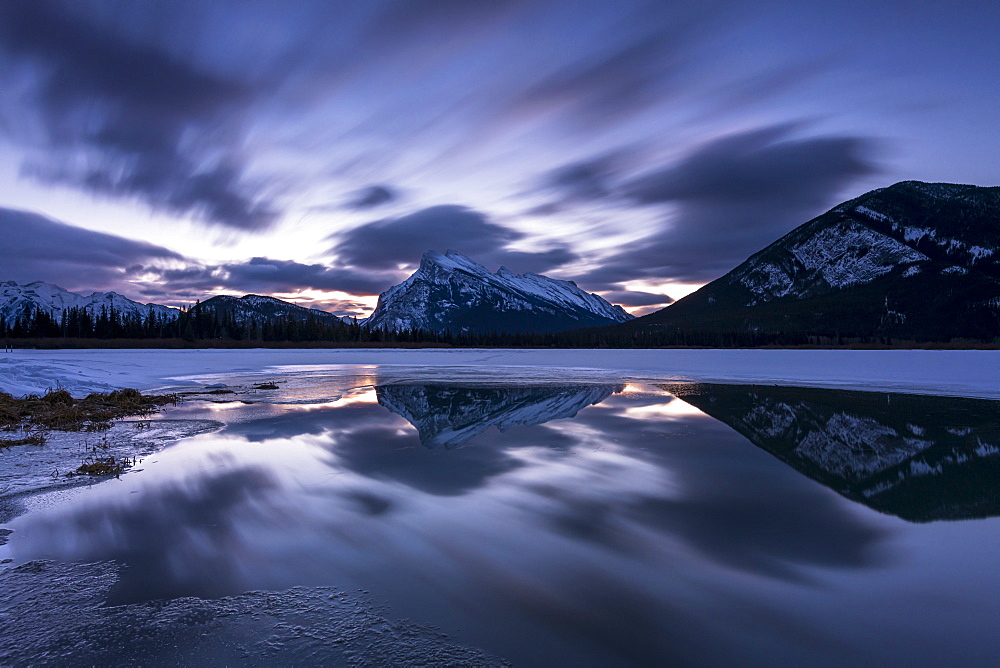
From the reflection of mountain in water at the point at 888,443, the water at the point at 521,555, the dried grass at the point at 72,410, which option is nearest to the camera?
the water at the point at 521,555

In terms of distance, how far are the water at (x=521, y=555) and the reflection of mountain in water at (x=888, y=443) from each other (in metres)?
0.13

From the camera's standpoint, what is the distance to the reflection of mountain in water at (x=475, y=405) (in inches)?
729

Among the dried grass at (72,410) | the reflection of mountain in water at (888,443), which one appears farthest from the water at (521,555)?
the dried grass at (72,410)

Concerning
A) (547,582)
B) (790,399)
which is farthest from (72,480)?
(790,399)

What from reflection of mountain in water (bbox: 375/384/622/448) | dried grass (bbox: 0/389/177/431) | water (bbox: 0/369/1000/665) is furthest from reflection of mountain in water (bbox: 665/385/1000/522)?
dried grass (bbox: 0/389/177/431)

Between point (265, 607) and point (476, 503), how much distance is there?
457cm

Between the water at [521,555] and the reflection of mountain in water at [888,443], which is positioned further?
the reflection of mountain in water at [888,443]

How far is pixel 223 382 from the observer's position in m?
37.6

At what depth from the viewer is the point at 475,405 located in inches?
980

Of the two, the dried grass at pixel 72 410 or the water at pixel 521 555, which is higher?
the dried grass at pixel 72 410

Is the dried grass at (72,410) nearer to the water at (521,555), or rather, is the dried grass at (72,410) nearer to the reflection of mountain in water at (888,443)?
the water at (521,555)

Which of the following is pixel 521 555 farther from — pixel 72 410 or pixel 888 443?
pixel 72 410

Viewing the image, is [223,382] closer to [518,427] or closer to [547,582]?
[518,427]

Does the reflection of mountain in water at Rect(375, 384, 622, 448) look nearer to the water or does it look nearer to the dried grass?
the water
